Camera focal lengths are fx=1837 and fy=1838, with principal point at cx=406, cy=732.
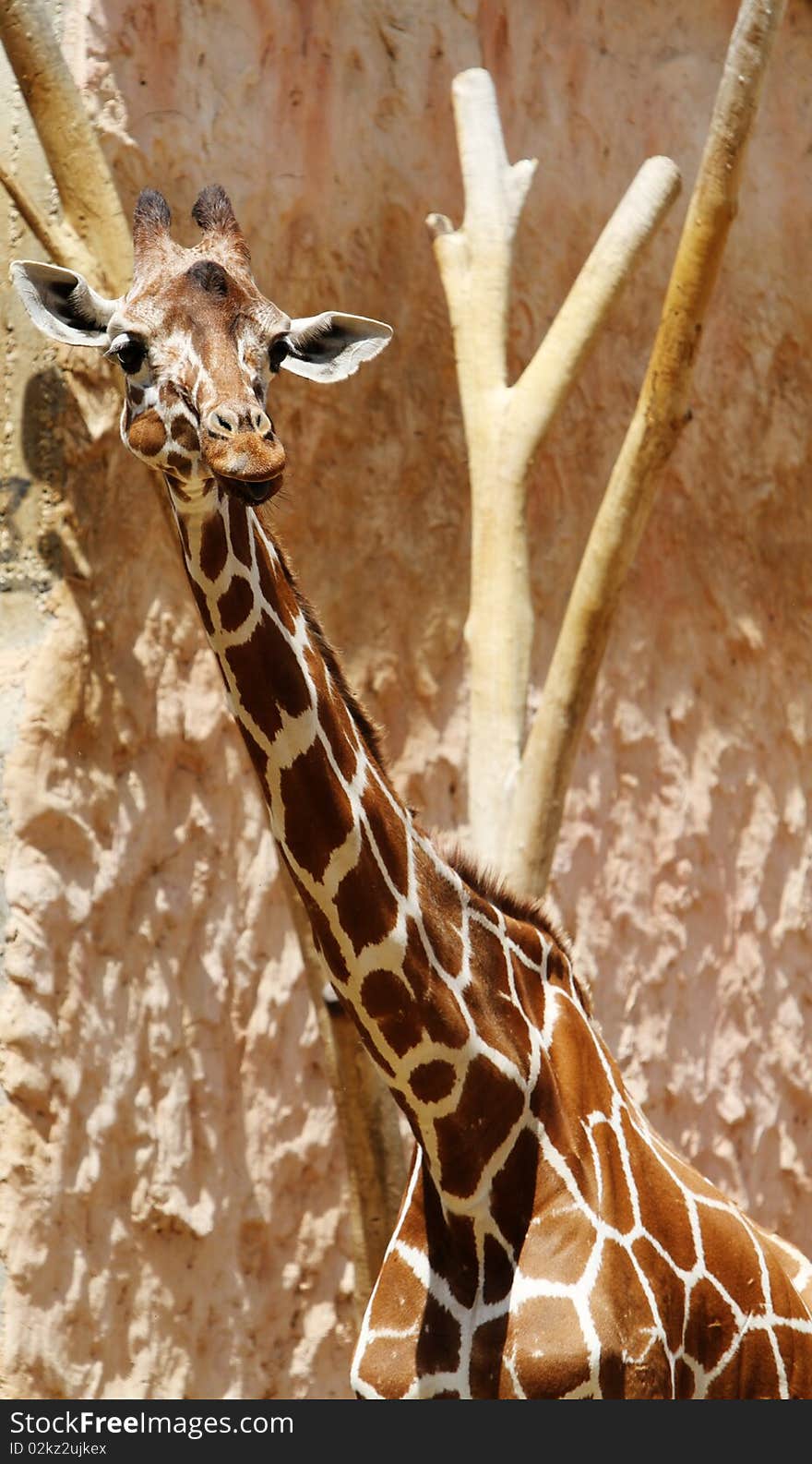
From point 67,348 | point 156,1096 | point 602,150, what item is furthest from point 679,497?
point 156,1096

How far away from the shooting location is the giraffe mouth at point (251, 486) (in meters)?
2.34

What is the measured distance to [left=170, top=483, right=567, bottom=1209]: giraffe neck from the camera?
2.64 metres

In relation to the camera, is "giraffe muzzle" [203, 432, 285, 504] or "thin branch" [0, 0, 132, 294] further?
"thin branch" [0, 0, 132, 294]

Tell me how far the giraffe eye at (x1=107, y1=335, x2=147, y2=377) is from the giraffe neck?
20cm

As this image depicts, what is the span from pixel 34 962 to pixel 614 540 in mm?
1606

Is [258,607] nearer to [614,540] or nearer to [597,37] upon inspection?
[614,540]

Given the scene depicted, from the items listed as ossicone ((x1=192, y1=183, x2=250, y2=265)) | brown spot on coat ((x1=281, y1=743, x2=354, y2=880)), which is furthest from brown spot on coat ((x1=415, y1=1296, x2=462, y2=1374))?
ossicone ((x1=192, y1=183, x2=250, y2=265))

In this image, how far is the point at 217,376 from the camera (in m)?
2.46

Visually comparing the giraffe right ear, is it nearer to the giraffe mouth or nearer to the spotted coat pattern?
the spotted coat pattern

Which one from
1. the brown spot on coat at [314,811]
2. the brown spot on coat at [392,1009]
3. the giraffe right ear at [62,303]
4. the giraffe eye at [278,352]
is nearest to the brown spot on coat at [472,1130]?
the brown spot on coat at [392,1009]

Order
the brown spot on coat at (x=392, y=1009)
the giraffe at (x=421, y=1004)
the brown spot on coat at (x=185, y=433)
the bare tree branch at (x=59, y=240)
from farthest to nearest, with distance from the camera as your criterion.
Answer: the bare tree branch at (x=59, y=240) → the brown spot on coat at (x=392, y=1009) → the giraffe at (x=421, y=1004) → the brown spot on coat at (x=185, y=433)

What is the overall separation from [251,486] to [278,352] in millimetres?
386

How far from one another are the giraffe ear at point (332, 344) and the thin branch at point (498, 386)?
1120mm

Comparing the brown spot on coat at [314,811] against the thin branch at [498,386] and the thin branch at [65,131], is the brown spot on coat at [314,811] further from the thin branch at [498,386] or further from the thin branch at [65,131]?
the thin branch at [65,131]
